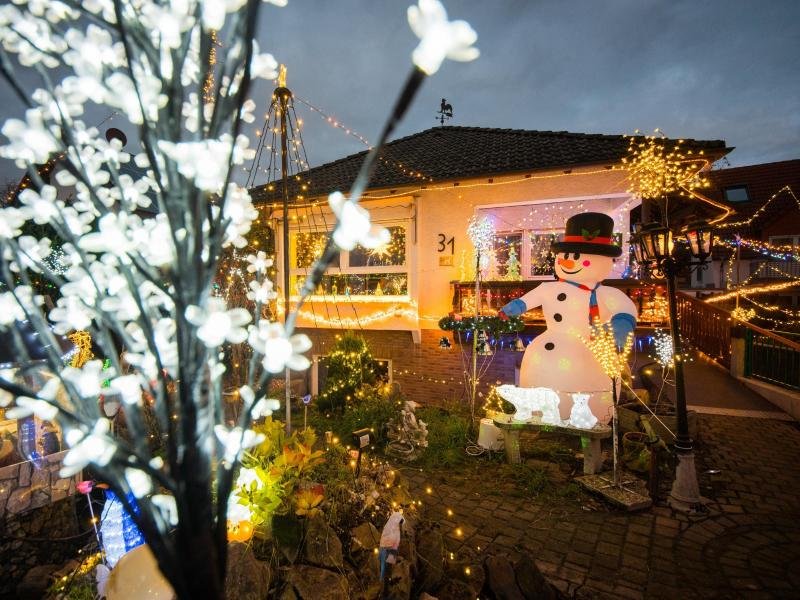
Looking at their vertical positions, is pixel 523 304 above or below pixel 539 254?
below

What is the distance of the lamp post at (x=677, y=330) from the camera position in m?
5.59

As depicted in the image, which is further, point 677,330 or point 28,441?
point 677,330

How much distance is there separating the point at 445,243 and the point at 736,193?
89.4 ft

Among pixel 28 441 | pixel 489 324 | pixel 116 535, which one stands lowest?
pixel 116 535

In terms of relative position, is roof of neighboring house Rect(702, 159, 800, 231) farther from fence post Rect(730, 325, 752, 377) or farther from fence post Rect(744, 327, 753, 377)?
fence post Rect(744, 327, 753, 377)

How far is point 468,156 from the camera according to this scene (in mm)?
11359

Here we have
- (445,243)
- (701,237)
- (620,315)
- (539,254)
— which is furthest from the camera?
(445,243)

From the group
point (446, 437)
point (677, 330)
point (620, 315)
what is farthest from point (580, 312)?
point (446, 437)

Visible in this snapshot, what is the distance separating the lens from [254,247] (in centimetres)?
1227

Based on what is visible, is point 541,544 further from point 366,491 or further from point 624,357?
point 624,357

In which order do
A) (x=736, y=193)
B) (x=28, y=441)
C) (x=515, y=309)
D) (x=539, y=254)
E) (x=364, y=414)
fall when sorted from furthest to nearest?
1. (x=736, y=193)
2. (x=539, y=254)
3. (x=364, y=414)
4. (x=515, y=309)
5. (x=28, y=441)

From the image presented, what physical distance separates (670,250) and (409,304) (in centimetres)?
611

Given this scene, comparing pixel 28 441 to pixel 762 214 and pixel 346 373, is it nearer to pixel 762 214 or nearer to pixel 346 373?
pixel 346 373

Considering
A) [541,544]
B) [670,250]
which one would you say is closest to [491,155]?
[670,250]
